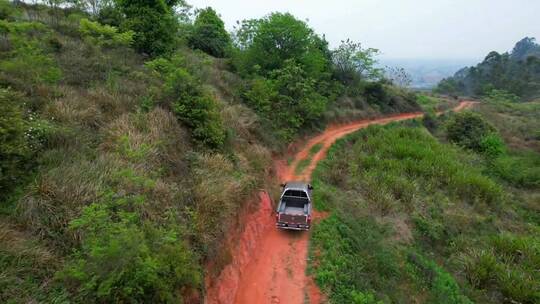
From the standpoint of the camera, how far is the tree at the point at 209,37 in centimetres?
2923

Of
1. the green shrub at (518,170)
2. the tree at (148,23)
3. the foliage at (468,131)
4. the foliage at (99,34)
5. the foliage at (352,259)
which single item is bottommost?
the foliage at (352,259)

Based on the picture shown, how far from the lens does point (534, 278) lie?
11.7m

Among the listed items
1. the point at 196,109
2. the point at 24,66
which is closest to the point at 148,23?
the point at 196,109

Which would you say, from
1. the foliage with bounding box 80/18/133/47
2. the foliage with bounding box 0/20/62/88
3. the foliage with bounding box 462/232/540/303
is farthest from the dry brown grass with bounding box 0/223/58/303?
the foliage with bounding box 462/232/540/303

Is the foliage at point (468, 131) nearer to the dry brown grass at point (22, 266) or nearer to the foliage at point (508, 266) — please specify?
the foliage at point (508, 266)

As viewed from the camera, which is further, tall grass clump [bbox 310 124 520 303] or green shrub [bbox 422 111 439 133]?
green shrub [bbox 422 111 439 133]

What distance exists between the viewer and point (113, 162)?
309 inches

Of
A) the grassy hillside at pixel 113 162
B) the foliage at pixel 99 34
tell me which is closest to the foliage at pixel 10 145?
the grassy hillside at pixel 113 162

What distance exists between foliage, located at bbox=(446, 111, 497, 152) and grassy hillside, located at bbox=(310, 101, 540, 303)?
9.97 feet

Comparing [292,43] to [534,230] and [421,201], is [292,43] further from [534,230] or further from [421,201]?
[534,230]

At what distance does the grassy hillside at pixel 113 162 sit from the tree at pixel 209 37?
31.7 ft

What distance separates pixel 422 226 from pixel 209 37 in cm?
2476

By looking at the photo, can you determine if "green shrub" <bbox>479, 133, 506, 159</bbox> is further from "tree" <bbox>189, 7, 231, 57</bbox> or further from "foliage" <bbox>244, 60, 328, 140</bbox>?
"tree" <bbox>189, 7, 231, 57</bbox>

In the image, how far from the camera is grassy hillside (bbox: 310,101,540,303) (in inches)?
401
